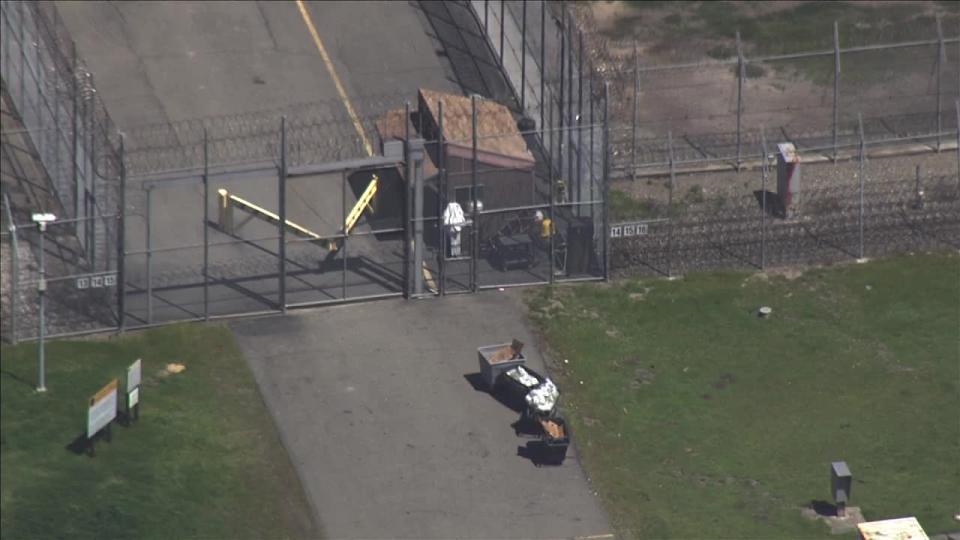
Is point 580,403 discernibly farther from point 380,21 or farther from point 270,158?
point 380,21

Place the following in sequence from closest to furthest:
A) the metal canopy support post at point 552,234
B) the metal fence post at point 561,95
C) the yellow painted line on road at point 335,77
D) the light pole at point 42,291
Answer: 1. the light pole at point 42,291
2. the metal canopy support post at point 552,234
3. the metal fence post at point 561,95
4. the yellow painted line on road at point 335,77

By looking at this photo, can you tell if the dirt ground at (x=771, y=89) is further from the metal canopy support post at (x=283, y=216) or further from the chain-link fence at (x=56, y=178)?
the chain-link fence at (x=56, y=178)

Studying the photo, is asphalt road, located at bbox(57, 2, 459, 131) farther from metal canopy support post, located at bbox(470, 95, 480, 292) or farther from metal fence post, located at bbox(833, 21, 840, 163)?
metal fence post, located at bbox(833, 21, 840, 163)

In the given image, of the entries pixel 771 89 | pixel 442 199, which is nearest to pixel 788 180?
pixel 771 89

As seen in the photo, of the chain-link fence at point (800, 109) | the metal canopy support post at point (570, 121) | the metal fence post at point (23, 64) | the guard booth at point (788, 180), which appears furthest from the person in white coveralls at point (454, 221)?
the metal fence post at point (23, 64)

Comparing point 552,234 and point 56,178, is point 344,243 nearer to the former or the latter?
point 552,234

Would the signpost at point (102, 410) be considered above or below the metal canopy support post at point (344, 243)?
below
